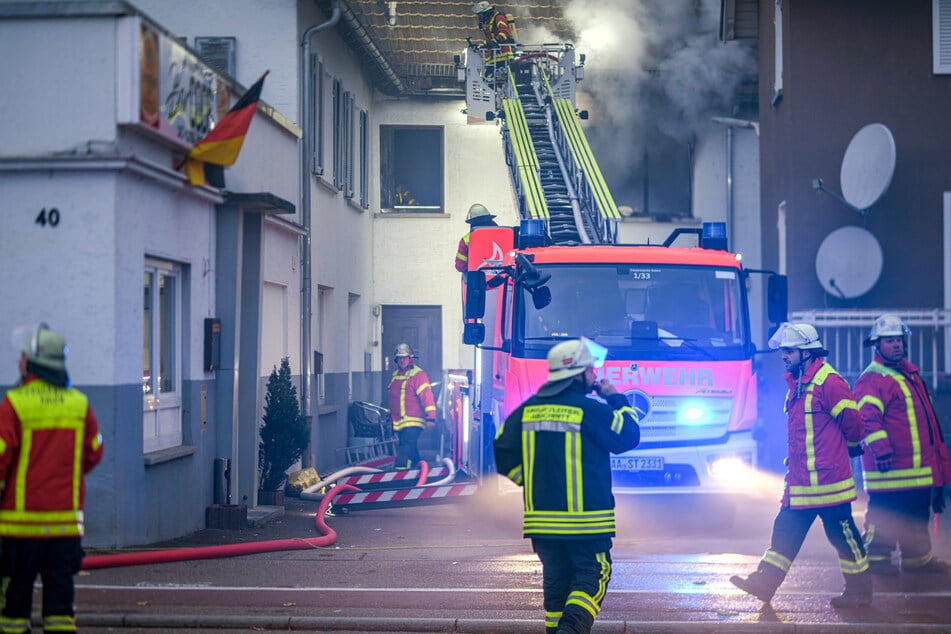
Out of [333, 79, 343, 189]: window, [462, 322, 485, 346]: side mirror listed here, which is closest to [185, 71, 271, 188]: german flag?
[462, 322, 485, 346]: side mirror

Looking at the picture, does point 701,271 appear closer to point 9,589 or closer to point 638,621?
point 638,621

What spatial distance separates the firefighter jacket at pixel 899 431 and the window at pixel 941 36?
912 cm

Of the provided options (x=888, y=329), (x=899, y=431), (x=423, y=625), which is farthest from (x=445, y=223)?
(x=423, y=625)

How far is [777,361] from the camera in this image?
59.9 feet

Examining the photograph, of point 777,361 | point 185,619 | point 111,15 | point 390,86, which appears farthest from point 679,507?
point 390,86

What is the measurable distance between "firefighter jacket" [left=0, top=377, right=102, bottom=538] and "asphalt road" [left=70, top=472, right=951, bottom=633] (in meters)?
1.72

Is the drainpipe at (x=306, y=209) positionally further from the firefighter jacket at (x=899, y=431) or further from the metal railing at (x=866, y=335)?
the firefighter jacket at (x=899, y=431)

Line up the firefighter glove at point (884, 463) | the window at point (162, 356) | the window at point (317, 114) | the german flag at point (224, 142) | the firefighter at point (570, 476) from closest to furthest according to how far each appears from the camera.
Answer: the firefighter at point (570, 476) < the firefighter glove at point (884, 463) < the window at point (162, 356) < the german flag at point (224, 142) < the window at point (317, 114)

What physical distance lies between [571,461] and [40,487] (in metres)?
2.46

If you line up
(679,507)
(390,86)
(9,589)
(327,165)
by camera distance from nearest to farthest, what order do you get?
(9,589), (679,507), (327,165), (390,86)

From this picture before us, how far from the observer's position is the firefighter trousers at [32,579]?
6031mm

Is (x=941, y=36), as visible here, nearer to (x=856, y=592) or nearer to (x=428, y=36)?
(x=428, y=36)

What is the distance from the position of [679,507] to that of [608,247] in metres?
2.36

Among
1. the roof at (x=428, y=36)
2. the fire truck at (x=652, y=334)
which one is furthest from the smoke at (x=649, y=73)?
the fire truck at (x=652, y=334)
